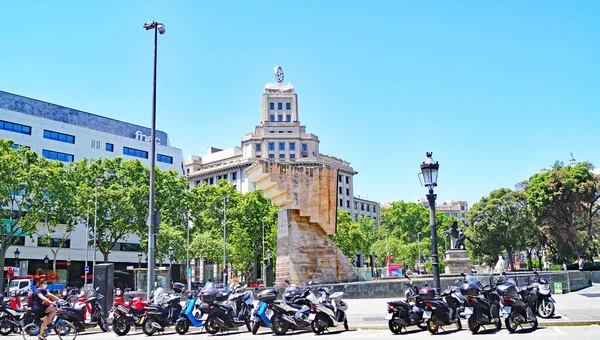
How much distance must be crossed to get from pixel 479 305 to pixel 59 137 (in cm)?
5341

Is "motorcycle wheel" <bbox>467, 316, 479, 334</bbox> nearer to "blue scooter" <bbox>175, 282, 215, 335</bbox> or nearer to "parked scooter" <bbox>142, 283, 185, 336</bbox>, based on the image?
"blue scooter" <bbox>175, 282, 215, 335</bbox>

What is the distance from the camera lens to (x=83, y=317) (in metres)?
14.1

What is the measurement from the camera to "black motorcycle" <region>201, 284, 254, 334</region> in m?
13.5

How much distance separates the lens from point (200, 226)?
5491 cm

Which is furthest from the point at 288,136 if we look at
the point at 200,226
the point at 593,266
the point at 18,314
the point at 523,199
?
the point at 18,314

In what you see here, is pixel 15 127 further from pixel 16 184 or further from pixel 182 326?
pixel 182 326

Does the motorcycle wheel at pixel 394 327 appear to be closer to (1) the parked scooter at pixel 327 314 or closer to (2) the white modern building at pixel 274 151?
(1) the parked scooter at pixel 327 314

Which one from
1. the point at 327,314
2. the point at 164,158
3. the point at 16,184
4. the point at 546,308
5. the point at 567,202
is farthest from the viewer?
the point at 164,158

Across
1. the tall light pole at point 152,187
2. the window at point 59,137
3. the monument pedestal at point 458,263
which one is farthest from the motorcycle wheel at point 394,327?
the window at point 59,137

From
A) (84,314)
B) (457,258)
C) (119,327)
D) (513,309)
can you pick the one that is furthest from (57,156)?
(513,309)

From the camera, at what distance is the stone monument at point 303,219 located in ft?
78.0

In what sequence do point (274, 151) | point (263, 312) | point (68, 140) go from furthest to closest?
1. point (274, 151)
2. point (68, 140)
3. point (263, 312)

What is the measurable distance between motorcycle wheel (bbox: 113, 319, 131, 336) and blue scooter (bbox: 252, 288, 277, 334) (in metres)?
3.64

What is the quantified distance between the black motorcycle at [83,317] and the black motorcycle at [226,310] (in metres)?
3.45
